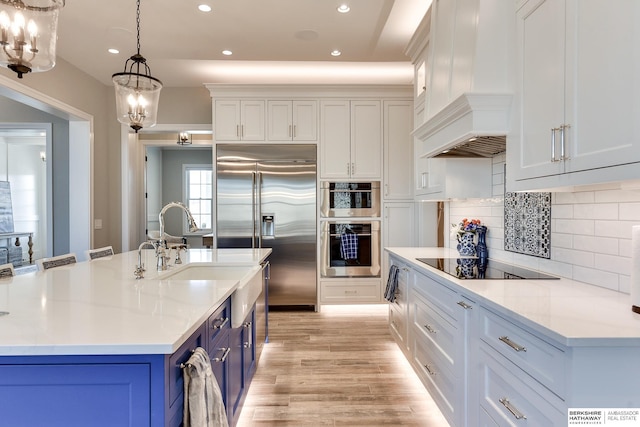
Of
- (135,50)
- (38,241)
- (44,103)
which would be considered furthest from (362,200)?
(38,241)

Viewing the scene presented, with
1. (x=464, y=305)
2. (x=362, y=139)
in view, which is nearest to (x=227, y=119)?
(x=362, y=139)

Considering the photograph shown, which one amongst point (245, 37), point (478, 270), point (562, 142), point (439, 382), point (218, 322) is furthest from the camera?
point (245, 37)

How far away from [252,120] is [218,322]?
3.16 meters

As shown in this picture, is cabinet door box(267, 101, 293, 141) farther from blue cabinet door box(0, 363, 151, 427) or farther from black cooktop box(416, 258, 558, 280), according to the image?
blue cabinet door box(0, 363, 151, 427)

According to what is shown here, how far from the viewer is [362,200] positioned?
4.30 meters

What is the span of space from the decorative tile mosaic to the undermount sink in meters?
1.68

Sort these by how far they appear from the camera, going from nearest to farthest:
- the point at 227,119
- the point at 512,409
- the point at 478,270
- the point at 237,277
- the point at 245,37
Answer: the point at 512,409, the point at 478,270, the point at 237,277, the point at 245,37, the point at 227,119

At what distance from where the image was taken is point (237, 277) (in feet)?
7.53

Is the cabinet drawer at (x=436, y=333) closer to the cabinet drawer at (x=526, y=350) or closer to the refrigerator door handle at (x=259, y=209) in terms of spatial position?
the cabinet drawer at (x=526, y=350)

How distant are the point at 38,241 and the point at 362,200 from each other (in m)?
5.36

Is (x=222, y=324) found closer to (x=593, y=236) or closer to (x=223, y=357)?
(x=223, y=357)

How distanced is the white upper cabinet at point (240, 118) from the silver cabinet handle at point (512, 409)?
11.8 feet

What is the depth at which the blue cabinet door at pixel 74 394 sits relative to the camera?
3.19 feet

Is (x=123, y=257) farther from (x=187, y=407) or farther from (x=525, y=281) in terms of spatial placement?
(x=525, y=281)
